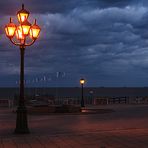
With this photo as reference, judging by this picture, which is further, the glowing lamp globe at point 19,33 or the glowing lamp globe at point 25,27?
the glowing lamp globe at point 19,33

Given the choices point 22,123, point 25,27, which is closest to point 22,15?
point 25,27

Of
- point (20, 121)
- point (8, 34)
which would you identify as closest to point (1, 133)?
point (20, 121)

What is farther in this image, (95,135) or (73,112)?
(73,112)

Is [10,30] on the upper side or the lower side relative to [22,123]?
upper

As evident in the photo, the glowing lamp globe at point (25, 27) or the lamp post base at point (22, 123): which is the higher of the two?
the glowing lamp globe at point (25, 27)

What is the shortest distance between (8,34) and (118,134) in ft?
20.2

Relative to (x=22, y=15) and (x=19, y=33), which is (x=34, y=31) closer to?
(x=19, y=33)

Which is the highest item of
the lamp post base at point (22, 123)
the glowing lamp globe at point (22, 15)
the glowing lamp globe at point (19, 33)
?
the glowing lamp globe at point (22, 15)

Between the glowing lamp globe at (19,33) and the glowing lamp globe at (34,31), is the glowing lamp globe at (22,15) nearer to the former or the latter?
the glowing lamp globe at (19,33)

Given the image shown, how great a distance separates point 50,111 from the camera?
3953cm

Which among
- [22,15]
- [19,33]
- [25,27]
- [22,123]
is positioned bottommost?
[22,123]

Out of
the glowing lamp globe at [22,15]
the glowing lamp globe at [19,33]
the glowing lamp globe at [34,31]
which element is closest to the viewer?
the glowing lamp globe at [22,15]

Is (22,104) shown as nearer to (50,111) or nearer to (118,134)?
(118,134)

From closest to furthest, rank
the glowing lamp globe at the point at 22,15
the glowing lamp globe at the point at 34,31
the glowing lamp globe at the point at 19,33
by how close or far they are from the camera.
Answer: the glowing lamp globe at the point at 22,15
the glowing lamp globe at the point at 19,33
the glowing lamp globe at the point at 34,31
